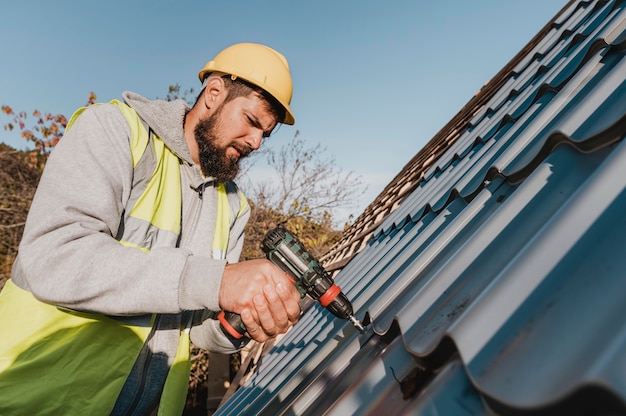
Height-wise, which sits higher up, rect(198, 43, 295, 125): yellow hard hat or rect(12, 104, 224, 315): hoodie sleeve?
rect(198, 43, 295, 125): yellow hard hat

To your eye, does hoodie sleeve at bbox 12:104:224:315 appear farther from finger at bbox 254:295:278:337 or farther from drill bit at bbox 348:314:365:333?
drill bit at bbox 348:314:365:333

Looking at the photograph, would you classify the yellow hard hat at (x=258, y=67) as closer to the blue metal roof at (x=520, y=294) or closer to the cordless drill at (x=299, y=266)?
the cordless drill at (x=299, y=266)

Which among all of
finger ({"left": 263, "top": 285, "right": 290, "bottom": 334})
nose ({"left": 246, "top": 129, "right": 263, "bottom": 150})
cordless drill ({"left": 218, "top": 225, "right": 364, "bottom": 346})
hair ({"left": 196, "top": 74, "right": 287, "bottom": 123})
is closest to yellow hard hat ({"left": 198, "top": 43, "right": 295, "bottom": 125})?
hair ({"left": 196, "top": 74, "right": 287, "bottom": 123})

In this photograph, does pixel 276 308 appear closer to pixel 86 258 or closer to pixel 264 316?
pixel 264 316

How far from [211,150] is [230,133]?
193mm

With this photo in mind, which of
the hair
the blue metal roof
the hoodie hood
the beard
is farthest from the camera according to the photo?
the hair

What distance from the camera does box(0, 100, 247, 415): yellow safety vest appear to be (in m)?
1.79

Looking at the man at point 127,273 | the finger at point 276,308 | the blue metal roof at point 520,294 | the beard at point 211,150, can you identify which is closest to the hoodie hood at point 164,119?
the man at point 127,273

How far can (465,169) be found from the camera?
2115 mm

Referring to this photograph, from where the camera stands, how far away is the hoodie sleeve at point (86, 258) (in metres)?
1.56

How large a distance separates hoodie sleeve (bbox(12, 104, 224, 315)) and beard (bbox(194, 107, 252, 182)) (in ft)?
3.30

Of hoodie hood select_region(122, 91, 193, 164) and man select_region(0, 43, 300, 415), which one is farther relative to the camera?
hoodie hood select_region(122, 91, 193, 164)

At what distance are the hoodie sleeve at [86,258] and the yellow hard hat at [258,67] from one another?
144 cm

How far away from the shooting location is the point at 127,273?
1.56 m
